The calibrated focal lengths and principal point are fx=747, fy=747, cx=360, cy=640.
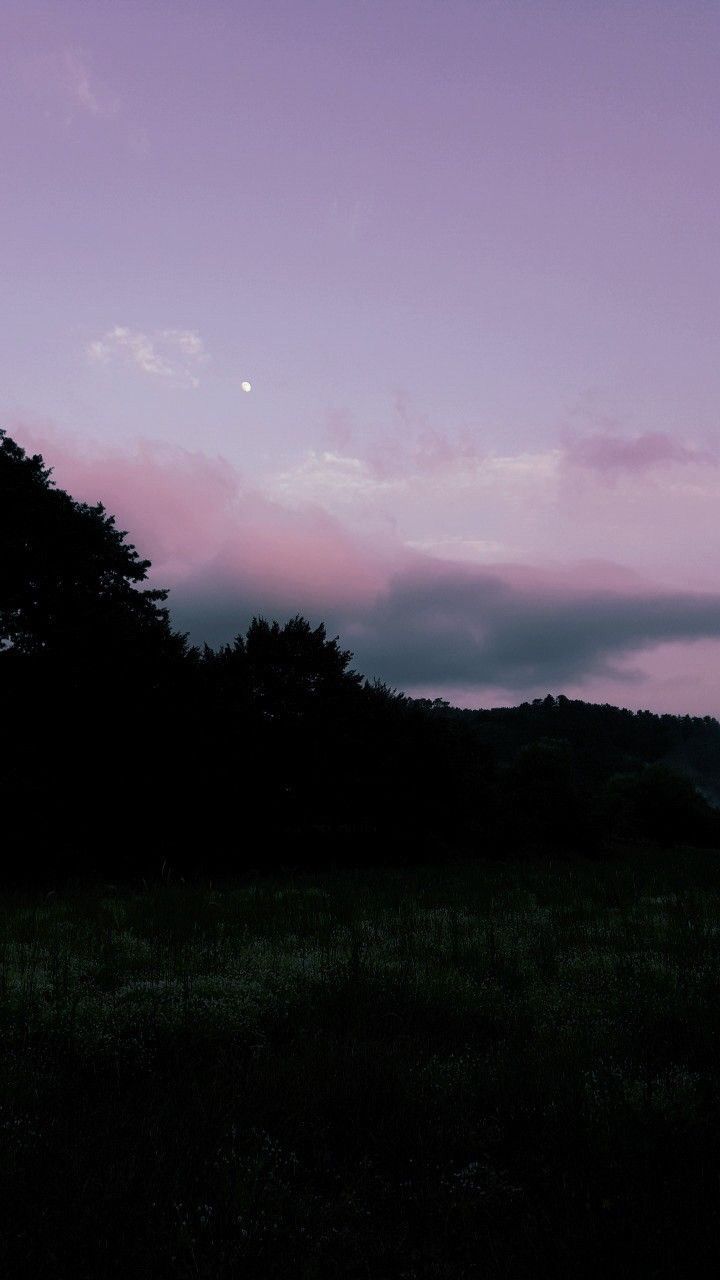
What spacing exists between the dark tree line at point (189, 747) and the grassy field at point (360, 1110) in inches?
662

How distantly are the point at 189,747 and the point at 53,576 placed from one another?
848cm

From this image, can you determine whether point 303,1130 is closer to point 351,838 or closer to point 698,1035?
point 698,1035

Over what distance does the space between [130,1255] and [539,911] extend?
12752 mm

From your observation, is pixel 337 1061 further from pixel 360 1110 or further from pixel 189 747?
pixel 189 747

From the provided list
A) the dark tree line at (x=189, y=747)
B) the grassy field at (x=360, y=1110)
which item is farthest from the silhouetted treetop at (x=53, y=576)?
the grassy field at (x=360, y=1110)

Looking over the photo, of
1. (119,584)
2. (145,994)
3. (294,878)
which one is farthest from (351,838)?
(145,994)

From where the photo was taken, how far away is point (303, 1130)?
18.4 feet

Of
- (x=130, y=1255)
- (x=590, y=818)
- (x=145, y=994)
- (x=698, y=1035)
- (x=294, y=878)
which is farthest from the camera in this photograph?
(x=590, y=818)

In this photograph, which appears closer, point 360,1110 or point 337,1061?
point 360,1110

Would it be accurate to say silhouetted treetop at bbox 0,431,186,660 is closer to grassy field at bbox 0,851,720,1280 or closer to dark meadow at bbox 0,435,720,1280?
dark meadow at bbox 0,435,720,1280

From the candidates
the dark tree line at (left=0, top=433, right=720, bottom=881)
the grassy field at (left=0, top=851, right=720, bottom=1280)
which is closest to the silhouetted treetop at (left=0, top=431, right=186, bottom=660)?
the dark tree line at (left=0, top=433, right=720, bottom=881)

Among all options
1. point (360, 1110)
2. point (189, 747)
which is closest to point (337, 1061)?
point (360, 1110)

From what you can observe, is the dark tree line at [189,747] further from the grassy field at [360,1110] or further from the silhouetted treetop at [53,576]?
the grassy field at [360,1110]

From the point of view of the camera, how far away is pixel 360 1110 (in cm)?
588
